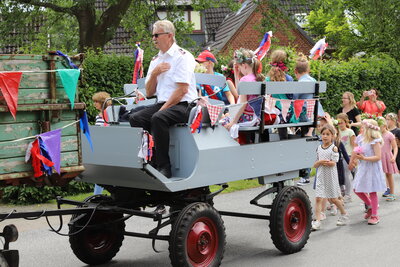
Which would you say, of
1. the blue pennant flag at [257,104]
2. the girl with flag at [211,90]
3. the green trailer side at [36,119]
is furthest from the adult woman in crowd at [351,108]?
the green trailer side at [36,119]

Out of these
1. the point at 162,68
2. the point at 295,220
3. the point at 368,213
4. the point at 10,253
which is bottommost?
the point at 368,213

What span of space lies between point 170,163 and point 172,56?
1.02m

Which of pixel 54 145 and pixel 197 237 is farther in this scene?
pixel 197 237

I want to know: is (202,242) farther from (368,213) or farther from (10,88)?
(368,213)

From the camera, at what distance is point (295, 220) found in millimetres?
7289

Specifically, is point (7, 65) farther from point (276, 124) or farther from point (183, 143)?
point (276, 124)

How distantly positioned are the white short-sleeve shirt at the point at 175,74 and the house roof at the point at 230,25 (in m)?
23.9

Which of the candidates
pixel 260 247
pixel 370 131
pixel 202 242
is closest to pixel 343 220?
pixel 370 131

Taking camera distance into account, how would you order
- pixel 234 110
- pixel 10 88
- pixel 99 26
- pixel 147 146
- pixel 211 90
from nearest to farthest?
pixel 10 88, pixel 147 146, pixel 234 110, pixel 211 90, pixel 99 26

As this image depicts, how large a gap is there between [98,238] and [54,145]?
2.07m

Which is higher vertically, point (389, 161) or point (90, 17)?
point (90, 17)

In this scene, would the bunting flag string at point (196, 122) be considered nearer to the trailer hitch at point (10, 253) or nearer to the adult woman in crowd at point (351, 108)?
the trailer hitch at point (10, 253)

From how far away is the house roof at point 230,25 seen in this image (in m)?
31.0

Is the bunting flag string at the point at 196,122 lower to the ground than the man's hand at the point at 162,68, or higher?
lower
